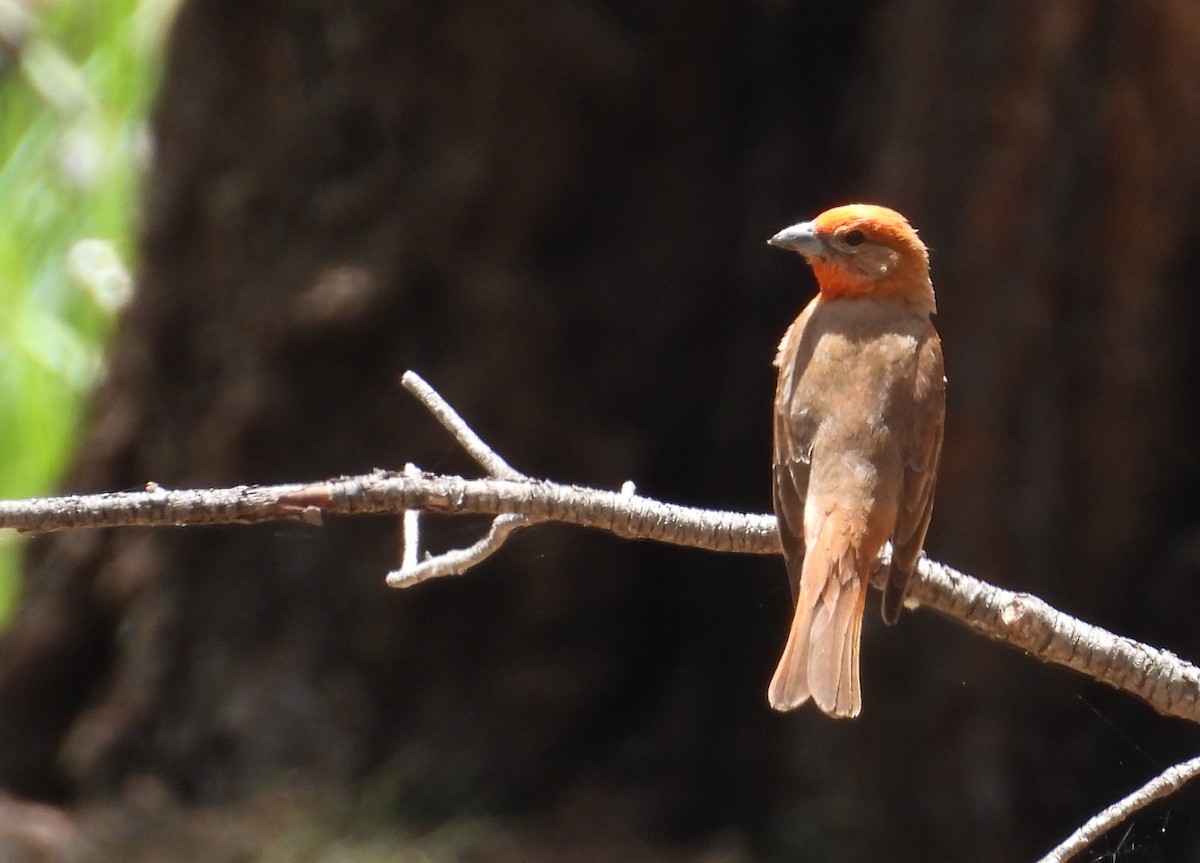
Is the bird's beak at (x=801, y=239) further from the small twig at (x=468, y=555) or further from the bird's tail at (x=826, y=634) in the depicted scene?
the small twig at (x=468, y=555)

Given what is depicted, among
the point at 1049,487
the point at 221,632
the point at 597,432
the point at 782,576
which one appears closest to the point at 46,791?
the point at 221,632

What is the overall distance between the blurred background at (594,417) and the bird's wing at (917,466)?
6.65 ft

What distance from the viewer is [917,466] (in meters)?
3.48

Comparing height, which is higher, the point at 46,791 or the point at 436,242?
the point at 436,242

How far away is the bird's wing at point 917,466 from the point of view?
3.25 m

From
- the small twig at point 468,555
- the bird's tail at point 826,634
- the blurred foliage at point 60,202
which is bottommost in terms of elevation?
the bird's tail at point 826,634

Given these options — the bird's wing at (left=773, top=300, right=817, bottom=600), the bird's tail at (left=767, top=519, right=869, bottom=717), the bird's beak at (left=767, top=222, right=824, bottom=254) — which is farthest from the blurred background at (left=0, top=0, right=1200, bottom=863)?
the bird's tail at (left=767, top=519, right=869, bottom=717)

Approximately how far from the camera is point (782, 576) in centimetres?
657

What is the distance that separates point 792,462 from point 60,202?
17.1 feet

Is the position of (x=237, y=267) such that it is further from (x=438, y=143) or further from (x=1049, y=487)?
(x=1049, y=487)

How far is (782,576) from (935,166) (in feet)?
5.96

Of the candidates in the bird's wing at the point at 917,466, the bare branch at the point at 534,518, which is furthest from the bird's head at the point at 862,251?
the bare branch at the point at 534,518

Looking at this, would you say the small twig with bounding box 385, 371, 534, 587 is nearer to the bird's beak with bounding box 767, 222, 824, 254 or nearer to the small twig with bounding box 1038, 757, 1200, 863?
the small twig with bounding box 1038, 757, 1200, 863

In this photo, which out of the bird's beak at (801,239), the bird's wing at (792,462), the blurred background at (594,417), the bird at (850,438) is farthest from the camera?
the blurred background at (594,417)
